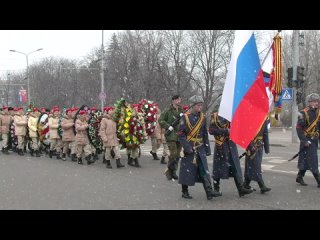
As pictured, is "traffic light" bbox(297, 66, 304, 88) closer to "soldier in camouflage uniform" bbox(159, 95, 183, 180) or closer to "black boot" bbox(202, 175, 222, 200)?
"soldier in camouflage uniform" bbox(159, 95, 183, 180)

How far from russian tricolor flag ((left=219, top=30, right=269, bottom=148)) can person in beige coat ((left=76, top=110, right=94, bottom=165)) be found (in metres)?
8.16

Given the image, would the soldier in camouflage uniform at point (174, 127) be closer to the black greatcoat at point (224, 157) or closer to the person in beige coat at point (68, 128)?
the black greatcoat at point (224, 157)

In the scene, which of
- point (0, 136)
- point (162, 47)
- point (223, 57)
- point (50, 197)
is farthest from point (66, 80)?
point (50, 197)

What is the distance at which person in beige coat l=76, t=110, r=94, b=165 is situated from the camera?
15506 mm

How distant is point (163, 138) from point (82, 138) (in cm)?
271

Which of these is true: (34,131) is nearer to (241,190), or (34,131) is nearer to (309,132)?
(241,190)

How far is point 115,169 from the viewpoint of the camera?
552 inches

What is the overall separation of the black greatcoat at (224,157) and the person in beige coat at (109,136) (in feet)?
17.4

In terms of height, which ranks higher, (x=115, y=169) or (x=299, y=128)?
(x=299, y=128)

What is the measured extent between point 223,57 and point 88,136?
24.1 meters

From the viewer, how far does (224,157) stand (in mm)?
9453

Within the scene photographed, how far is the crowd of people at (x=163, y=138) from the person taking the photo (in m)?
9.27

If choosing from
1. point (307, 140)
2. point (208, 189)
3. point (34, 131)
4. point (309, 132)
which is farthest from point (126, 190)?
point (34, 131)

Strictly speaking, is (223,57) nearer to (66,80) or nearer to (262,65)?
(262,65)
